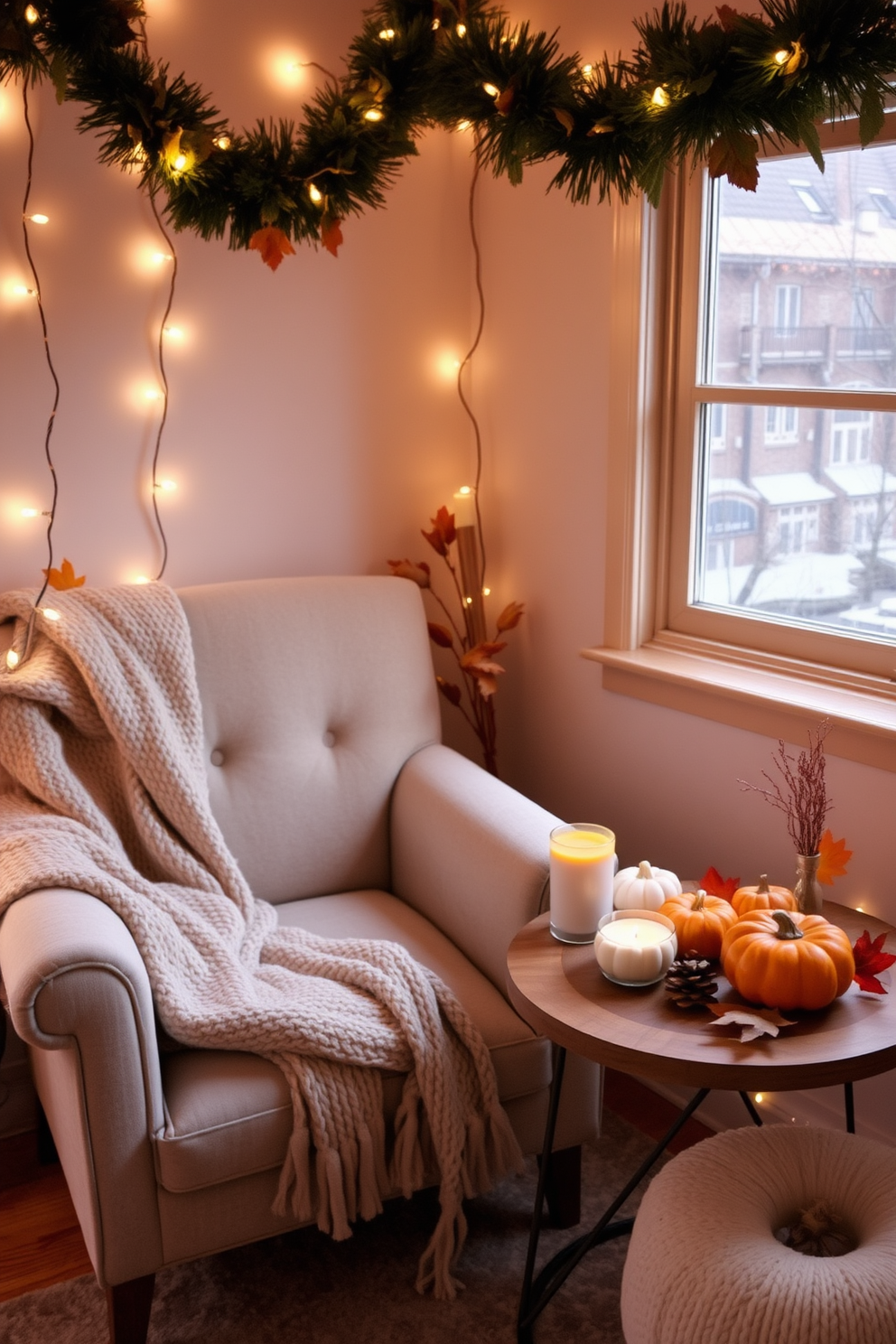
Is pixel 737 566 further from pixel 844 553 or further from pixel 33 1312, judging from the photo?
pixel 33 1312

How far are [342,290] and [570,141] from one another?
121 cm

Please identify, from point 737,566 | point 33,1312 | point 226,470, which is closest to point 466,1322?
point 33,1312

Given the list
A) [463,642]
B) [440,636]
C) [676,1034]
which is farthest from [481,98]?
[463,642]

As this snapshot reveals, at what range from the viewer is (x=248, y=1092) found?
162 cm

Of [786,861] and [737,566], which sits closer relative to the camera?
[786,861]

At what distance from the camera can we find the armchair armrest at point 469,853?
1.84 meters

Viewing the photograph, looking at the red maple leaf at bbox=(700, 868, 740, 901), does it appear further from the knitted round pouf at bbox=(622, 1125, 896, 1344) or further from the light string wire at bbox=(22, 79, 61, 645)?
the light string wire at bbox=(22, 79, 61, 645)

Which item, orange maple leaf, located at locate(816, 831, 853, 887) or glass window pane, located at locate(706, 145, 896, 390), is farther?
glass window pane, located at locate(706, 145, 896, 390)

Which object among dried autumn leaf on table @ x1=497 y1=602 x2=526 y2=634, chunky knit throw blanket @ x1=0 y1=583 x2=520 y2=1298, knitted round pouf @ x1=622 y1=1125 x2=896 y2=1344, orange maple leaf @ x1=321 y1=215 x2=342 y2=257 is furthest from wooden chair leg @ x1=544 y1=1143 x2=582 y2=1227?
orange maple leaf @ x1=321 y1=215 x2=342 y2=257

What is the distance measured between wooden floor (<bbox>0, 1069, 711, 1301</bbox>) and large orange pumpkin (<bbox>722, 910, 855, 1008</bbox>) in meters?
0.81

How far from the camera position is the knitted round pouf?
1211 mm

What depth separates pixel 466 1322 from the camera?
5.68 ft

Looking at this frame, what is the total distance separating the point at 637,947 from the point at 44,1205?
1.23 metres

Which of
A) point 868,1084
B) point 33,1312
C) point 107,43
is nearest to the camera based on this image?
point 107,43
